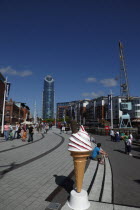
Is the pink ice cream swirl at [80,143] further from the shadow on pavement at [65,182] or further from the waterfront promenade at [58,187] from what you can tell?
the shadow on pavement at [65,182]

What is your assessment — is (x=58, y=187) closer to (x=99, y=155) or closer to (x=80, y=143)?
(x=80, y=143)

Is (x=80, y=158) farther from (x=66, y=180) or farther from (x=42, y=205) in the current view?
(x=66, y=180)

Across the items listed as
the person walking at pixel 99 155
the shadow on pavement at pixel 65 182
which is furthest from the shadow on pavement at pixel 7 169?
the person walking at pixel 99 155

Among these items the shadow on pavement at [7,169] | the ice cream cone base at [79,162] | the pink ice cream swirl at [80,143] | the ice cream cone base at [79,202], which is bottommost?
the shadow on pavement at [7,169]

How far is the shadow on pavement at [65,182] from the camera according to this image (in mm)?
4955

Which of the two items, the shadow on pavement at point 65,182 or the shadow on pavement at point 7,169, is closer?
the shadow on pavement at point 65,182

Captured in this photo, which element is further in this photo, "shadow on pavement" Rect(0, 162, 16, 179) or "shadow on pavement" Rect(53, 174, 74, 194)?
"shadow on pavement" Rect(0, 162, 16, 179)

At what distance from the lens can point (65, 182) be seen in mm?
5426

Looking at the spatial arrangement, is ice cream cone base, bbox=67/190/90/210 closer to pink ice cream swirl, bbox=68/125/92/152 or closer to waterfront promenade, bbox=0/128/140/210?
waterfront promenade, bbox=0/128/140/210

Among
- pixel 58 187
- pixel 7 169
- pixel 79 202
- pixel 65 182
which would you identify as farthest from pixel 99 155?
pixel 79 202

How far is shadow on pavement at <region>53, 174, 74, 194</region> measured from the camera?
4.95 meters

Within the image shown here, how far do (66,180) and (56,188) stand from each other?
861 mm

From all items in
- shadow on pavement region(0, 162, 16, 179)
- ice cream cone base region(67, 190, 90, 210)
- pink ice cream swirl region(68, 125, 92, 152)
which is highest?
pink ice cream swirl region(68, 125, 92, 152)

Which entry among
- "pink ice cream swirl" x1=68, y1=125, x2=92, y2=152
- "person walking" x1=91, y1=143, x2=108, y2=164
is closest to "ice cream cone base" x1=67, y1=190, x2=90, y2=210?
"pink ice cream swirl" x1=68, y1=125, x2=92, y2=152
